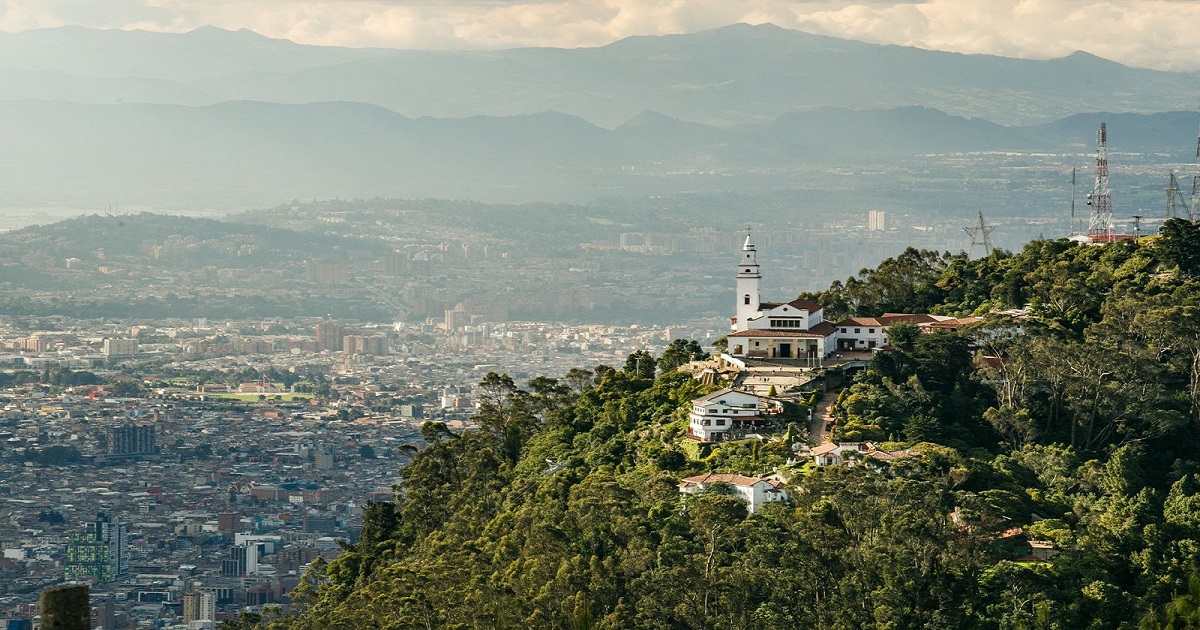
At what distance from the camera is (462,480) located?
188ft

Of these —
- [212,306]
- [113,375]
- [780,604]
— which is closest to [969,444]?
[780,604]

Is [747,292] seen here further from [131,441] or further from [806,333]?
[131,441]

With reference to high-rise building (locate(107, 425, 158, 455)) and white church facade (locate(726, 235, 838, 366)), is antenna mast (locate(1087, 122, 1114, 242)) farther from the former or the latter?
high-rise building (locate(107, 425, 158, 455))

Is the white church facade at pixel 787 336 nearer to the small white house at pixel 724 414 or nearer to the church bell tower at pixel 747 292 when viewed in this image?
the church bell tower at pixel 747 292

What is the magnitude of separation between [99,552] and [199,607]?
436 inches

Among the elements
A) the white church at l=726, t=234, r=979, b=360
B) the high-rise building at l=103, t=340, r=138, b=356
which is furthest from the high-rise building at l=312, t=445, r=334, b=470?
the white church at l=726, t=234, r=979, b=360

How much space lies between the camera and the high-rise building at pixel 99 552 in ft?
262

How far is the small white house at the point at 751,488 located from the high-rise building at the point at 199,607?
33220 millimetres

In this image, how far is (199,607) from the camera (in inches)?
2886

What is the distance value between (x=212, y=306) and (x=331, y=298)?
42.4 feet

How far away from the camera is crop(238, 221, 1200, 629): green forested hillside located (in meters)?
38.2

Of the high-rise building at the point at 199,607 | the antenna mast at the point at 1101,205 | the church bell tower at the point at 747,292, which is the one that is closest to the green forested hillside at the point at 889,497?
the church bell tower at the point at 747,292

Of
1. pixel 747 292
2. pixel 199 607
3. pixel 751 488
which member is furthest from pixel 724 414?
pixel 199 607

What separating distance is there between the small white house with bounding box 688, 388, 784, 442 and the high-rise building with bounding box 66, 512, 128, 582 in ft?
124
